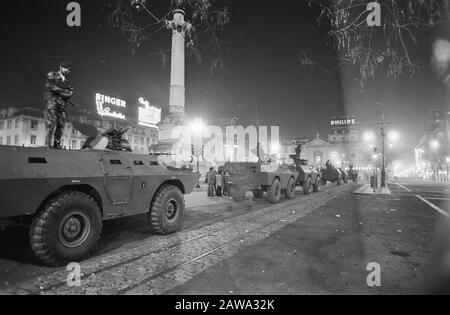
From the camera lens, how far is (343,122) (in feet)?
344

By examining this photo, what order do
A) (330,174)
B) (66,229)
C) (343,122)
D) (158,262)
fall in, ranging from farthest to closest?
1. (343,122)
2. (330,174)
3. (158,262)
4. (66,229)

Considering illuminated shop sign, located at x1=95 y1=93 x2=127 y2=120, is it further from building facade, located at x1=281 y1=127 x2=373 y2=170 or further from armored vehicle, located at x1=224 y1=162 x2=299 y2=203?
building facade, located at x1=281 y1=127 x2=373 y2=170

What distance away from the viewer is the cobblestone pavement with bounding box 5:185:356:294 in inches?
137

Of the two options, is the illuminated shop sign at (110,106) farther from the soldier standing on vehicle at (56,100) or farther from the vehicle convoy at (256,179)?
the soldier standing on vehicle at (56,100)

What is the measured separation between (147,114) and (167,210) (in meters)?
46.1

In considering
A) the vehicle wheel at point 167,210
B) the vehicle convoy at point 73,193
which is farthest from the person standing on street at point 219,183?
the vehicle convoy at point 73,193

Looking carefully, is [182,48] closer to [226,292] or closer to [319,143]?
[226,292]

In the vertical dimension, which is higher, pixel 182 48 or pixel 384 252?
pixel 182 48

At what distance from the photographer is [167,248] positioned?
5.17 meters

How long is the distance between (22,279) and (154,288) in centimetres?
180

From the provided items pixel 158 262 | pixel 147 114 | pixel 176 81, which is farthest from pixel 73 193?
pixel 147 114

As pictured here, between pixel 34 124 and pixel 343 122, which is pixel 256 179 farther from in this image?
pixel 343 122
